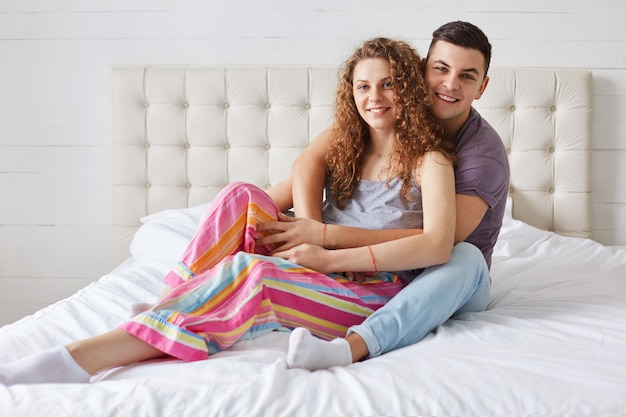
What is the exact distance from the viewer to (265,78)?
2.52 m

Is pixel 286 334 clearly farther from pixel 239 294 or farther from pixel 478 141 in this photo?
pixel 478 141

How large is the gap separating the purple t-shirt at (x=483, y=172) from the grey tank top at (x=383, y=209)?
12 centimetres

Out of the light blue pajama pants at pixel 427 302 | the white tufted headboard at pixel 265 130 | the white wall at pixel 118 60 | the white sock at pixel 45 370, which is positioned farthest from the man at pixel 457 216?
the white wall at pixel 118 60

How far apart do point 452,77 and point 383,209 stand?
0.33m

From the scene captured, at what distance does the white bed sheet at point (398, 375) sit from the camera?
1028 millimetres

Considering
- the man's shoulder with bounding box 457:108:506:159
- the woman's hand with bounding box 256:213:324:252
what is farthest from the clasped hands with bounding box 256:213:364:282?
the man's shoulder with bounding box 457:108:506:159

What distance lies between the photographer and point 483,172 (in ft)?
5.02

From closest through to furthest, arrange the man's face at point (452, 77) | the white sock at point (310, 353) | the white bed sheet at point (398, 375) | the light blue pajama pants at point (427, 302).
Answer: the white bed sheet at point (398, 375)
the white sock at point (310, 353)
the light blue pajama pants at point (427, 302)
the man's face at point (452, 77)

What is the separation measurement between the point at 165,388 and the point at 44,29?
6.50 ft

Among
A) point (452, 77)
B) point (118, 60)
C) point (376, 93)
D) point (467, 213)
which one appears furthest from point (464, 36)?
point (118, 60)

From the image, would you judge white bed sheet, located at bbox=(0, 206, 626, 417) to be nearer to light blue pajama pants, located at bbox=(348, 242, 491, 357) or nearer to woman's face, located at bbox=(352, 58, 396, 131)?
light blue pajama pants, located at bbox=(348, 242, 491, 357)

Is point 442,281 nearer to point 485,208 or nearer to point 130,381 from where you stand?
point 485,208

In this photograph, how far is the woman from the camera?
1.17 meters

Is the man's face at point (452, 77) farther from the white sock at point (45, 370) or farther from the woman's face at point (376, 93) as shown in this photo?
the white sock at point (45, 370)
